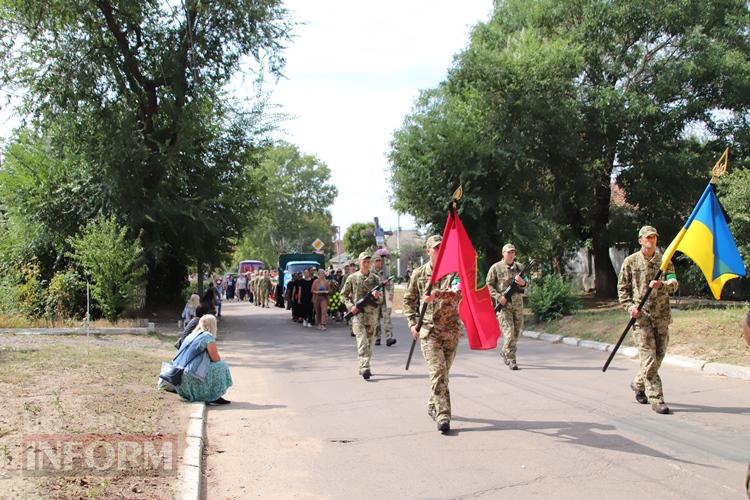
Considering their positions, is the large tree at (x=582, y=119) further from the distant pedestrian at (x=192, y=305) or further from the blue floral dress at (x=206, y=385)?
the blue floral dress at (x=206, y=385)

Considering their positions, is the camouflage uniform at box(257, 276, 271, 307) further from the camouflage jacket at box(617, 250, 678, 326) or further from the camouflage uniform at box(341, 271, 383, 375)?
the camouflage jacket at box(617, 250, 678, 326)

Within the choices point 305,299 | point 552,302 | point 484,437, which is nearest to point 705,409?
point 484,437

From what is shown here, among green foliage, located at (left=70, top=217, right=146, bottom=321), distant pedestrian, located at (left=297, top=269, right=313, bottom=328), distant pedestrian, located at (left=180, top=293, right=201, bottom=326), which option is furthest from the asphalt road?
distant pedestrian, located at (left=297, top=269, right=313, bottom=328)

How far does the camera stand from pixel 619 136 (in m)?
22.3

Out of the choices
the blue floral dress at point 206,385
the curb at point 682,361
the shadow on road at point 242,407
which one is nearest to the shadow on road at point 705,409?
the curb at point 682,361

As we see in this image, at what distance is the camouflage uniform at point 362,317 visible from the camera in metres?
10.9

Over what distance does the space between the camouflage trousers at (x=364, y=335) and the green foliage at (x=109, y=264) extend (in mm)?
9593

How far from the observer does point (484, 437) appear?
22.7 ft

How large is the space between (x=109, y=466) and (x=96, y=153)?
16198 millimetres

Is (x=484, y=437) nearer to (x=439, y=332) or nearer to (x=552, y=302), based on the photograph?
(x=439, y=332)

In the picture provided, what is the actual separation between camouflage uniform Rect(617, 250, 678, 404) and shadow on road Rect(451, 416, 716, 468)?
1.18 metres

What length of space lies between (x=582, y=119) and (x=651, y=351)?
15.0m

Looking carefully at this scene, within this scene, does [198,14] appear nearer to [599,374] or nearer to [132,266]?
[132,266]

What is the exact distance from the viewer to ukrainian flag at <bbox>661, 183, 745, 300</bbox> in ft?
26.7
